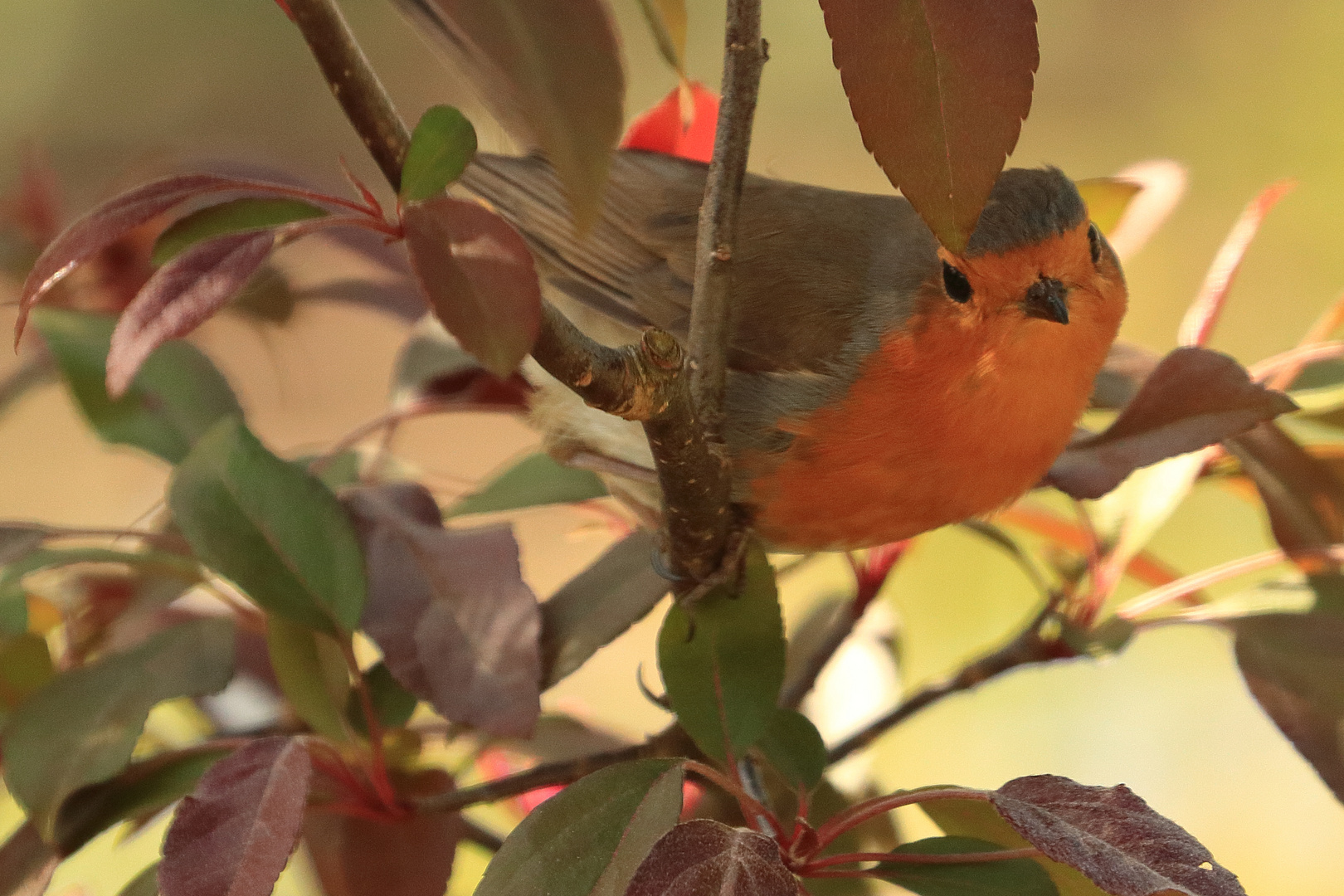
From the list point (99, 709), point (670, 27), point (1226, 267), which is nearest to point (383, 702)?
point (99, 709)

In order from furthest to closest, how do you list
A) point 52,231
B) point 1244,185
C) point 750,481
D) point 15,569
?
point 1244,185 → point 52,231 → point 750,481 → point 15,569

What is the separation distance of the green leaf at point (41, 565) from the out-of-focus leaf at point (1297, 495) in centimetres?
69

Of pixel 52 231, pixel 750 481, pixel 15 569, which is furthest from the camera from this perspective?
pixel 52 231

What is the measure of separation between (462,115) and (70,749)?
409 millimetres

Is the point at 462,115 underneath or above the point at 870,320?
above

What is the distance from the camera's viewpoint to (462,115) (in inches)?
18.7

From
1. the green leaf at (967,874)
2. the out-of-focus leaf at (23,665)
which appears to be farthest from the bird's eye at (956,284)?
the out-of-focus leaf at (23,665)

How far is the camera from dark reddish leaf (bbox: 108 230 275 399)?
48 cm

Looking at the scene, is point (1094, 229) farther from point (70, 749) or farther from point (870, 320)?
point (70, 749)

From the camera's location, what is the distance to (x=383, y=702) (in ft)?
2.45

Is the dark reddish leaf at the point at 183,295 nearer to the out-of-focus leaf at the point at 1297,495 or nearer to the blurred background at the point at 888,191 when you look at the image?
the blurred background at the point at 888,191

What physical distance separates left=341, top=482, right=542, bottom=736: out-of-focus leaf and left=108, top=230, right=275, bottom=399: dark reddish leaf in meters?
0.23

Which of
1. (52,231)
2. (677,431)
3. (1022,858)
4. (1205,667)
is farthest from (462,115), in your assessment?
(1205,667)

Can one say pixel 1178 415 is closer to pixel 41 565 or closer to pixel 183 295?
pixel 183 295
